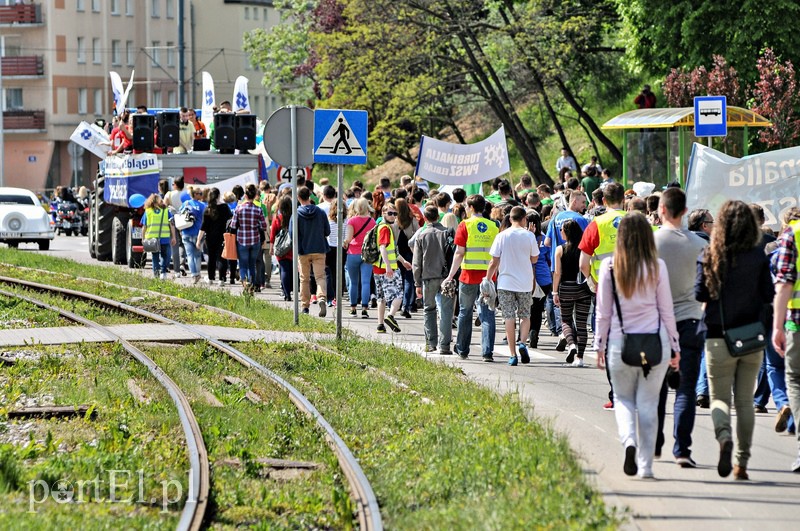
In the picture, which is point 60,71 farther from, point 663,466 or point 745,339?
point 745,339

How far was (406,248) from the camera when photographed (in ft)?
67.6

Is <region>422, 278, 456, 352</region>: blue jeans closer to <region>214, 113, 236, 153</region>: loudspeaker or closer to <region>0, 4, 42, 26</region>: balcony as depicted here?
<region>214, 113, 236, 153</region>: loudspeaker

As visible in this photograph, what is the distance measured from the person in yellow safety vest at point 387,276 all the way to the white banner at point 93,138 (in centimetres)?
1507

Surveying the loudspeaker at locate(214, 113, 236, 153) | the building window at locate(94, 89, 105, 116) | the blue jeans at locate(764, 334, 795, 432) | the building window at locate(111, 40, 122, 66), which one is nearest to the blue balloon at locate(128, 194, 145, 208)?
the loudspeaker at locate(214, 113, 236, 153)

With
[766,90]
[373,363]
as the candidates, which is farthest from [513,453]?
[766,90]

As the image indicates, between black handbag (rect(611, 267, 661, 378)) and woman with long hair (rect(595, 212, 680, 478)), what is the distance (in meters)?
0.03

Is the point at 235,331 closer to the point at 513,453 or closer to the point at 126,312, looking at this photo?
the point at 126,312

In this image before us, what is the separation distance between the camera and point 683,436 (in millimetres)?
9641

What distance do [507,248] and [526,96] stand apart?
33.2m

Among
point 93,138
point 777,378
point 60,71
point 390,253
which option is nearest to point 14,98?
point 60,71

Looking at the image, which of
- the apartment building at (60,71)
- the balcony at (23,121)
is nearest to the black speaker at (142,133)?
the apartment building at (60,71)

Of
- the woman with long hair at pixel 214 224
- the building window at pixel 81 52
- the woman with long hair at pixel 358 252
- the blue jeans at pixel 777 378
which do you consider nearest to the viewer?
the blue jeans at pixel 777 378

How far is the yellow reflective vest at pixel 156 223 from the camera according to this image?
25.9 m

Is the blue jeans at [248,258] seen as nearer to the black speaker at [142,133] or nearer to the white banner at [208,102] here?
the black speaker at [142,133]
